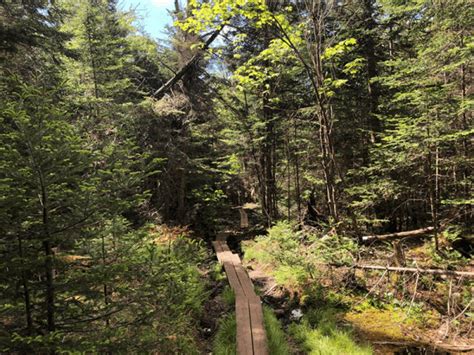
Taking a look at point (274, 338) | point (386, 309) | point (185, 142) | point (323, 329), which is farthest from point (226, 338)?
point (185, 142)

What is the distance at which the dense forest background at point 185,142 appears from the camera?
3.20 meters

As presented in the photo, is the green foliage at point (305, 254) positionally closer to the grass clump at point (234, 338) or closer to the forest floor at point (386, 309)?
the forest floor at point (386, 309)

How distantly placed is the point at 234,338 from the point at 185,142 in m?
10.2

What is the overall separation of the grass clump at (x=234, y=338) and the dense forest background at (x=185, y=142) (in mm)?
537

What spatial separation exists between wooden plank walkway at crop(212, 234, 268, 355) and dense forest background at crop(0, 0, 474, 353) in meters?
0.90

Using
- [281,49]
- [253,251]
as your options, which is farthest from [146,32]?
[253,251]

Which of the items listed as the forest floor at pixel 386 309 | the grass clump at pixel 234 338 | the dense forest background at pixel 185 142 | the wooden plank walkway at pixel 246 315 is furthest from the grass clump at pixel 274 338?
the dense forest background at pixel 185 142

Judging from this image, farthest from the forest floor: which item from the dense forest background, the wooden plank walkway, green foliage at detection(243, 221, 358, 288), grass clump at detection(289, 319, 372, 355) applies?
the dense forest background

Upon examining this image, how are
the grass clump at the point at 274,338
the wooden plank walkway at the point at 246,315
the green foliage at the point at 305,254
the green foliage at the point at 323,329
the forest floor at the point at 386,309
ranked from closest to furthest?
the wooden plank walkway at the point at 246,315, the grass clump at the point at 274,338, the green foliage at the point at 323,329, the forest floor at the point at 386,309, the green foliage at the point at 305,254

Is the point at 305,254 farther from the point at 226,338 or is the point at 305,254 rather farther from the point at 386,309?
the point at 226,338

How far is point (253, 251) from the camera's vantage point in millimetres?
12156

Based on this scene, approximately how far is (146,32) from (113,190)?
1564cm

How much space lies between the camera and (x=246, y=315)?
6.20m

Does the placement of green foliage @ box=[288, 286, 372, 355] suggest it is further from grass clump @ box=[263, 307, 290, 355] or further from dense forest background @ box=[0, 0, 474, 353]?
dense forest background @ box=[0, 0, 474, 353]
